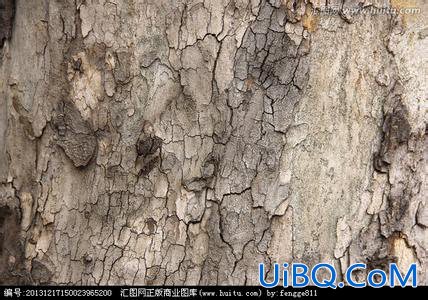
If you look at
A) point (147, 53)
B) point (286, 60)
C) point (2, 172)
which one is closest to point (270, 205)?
point (286, 60)

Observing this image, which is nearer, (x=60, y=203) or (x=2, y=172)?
(x=60, y=203)

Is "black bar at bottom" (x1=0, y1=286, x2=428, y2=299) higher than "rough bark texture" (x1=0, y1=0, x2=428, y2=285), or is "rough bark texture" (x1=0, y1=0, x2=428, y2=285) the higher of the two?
"rough bark texture" (x1=0, y1=0, x2=428, y2=285)

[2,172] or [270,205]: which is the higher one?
[2,172]

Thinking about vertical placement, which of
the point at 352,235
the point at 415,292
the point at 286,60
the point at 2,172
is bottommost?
the point at 415,292

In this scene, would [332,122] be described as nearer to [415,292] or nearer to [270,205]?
[270,205]

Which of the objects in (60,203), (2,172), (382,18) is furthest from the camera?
(2,172)

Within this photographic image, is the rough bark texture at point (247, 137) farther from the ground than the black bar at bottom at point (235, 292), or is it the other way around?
the rough bark texture at point (247, 137)

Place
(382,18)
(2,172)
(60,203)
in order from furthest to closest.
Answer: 1. (2,172)
2. (60,203)
3. (382,18)

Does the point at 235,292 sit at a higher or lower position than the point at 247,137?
lower
